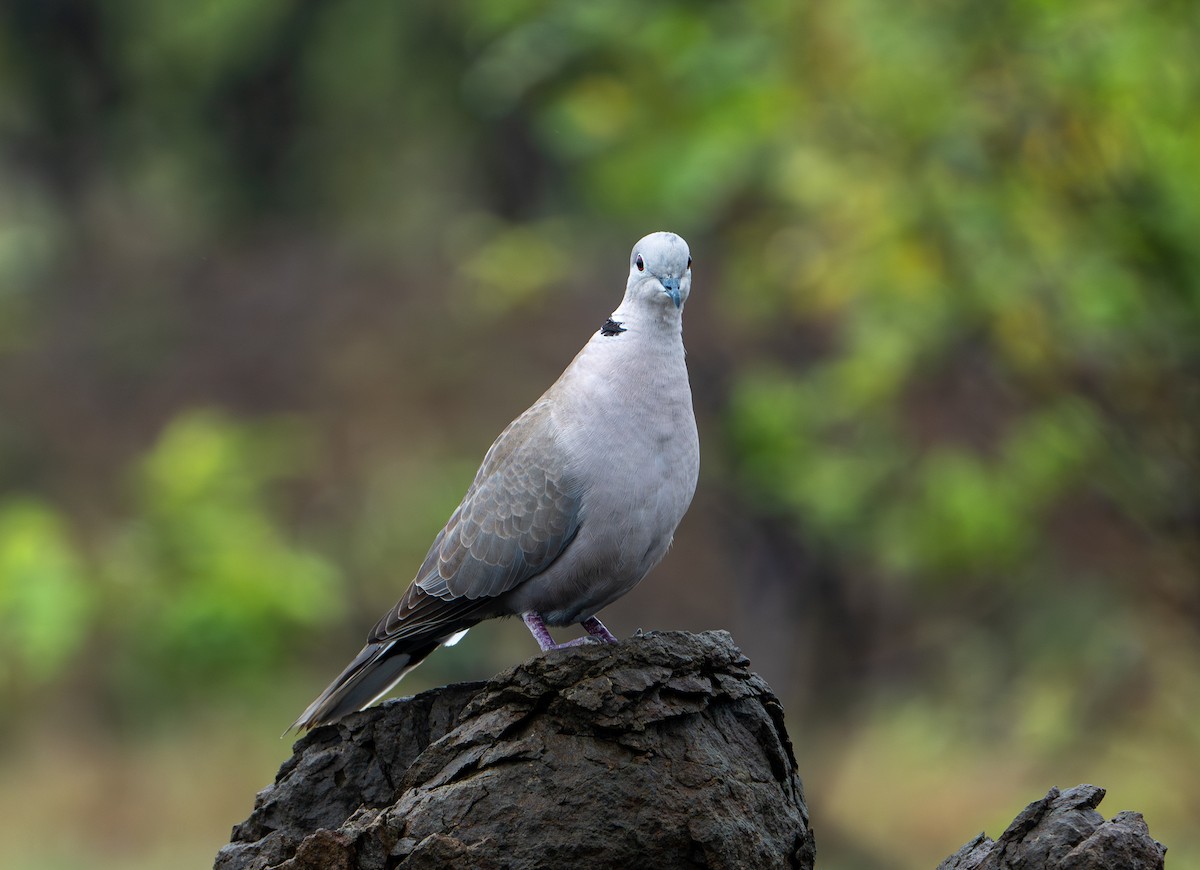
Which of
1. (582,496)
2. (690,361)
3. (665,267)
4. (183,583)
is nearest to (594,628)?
(582,496)

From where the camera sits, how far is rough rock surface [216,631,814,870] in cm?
336

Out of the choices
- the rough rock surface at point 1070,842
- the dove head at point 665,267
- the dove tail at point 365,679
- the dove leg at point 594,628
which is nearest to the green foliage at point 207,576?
the dove tail at point 365,679

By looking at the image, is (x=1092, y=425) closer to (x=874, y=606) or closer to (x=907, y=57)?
(x=907, y=57)

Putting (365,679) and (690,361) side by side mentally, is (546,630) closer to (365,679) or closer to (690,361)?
(365,679)

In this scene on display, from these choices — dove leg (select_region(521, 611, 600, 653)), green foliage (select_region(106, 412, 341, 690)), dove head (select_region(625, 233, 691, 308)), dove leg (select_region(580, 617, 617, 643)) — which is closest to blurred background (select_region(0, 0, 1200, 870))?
green foliage (select_region(106, 412, 341, 690))

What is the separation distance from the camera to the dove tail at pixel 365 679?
13.8ft

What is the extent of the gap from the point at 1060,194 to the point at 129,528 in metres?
7.40

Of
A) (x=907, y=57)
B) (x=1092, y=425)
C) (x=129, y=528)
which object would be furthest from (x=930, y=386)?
(x=129, y=528)

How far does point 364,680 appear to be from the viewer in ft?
14.2

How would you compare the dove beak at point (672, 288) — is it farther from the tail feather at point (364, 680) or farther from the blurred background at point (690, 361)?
the blurred background at point (690, 361)

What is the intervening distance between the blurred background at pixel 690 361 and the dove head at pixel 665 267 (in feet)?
14.8

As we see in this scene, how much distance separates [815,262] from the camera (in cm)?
960

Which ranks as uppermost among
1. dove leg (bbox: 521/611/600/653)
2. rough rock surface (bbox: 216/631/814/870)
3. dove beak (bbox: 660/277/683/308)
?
dove beak (bbox: 660/277/683/308)

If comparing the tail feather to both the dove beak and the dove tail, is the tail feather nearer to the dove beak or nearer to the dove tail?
the dove tail
